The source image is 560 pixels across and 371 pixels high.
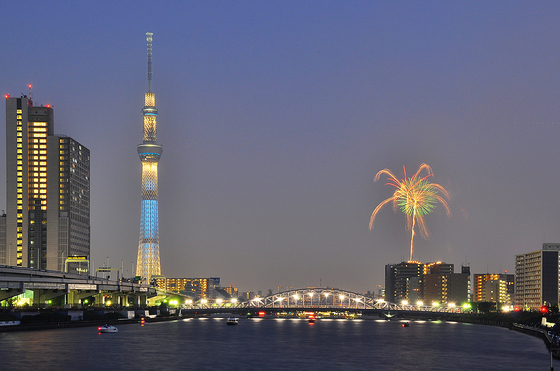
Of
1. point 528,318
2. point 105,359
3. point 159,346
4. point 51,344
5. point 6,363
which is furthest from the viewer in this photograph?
point 528,318

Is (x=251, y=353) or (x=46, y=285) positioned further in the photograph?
(x=46, y=285)

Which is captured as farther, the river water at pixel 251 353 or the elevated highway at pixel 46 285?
the elevated highway at pixel 46 285

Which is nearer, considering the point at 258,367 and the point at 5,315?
the point at 258,367

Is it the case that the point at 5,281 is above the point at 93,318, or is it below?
above

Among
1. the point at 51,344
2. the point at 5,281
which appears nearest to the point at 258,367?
the point at 51,344

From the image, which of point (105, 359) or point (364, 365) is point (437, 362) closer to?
point (364, 365)

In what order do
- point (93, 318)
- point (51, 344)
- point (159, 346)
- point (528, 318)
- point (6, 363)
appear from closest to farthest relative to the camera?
point (6, 363), point (51, 344), point (159, 346), point (93, 318), point (528, 318)

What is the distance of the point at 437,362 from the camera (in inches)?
3789

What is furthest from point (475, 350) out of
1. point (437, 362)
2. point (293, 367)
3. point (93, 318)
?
point (93, 318)

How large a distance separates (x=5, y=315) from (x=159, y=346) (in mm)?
37903

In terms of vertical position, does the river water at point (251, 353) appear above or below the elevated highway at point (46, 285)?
below

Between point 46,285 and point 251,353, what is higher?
point 46,285

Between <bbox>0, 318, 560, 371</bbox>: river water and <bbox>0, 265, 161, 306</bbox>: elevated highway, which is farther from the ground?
<bbox>0, 265, 161, 306</bbox>: elevated highway

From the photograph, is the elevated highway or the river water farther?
the elevated highway
